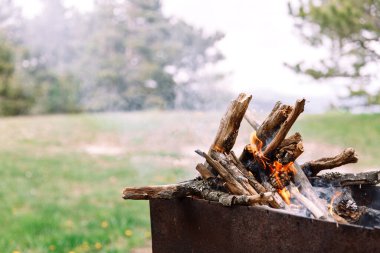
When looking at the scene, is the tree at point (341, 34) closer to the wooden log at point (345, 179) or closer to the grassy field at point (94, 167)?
the grassy field at point (94, 167)

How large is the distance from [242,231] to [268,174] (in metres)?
0.38

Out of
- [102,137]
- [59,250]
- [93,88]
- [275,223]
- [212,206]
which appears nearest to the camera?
[275,223]

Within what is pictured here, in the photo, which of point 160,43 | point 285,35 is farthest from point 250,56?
point 160,43

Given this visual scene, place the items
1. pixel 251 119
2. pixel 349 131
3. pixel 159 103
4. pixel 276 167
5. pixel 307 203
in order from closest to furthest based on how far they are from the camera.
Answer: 1. pixel 307 203
2. pixel 276 167
3. pixel 251 119
4. pixel 349 131
5. pixel 159 103

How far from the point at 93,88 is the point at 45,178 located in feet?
30.4

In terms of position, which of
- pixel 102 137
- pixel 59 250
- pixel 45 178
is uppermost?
pixel 102 137

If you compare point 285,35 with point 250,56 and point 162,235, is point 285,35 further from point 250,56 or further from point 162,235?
point 162,235

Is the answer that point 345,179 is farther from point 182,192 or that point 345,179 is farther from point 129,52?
point 129,52

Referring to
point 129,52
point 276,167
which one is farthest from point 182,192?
point 129,52

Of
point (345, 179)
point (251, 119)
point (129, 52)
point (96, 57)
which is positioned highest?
point (96, 57)

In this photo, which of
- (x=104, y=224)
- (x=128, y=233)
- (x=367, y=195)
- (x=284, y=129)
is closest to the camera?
(x=284, y=129)

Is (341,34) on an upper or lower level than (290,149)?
upper

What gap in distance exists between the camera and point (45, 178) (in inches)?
287

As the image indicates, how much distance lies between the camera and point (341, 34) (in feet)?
22.0
